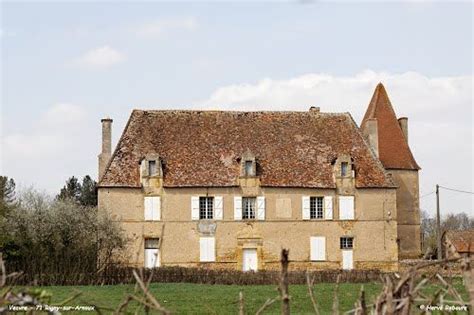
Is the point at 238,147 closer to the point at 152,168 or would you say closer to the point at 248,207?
the point at 248,207

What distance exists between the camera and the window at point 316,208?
147 ft

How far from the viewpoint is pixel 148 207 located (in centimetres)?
4384

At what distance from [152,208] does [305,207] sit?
824cm

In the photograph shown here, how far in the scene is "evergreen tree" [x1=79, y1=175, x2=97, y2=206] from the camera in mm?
78625

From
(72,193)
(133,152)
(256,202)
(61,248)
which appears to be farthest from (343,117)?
(72,193)

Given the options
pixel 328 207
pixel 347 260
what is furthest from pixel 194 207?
pixel 347 260

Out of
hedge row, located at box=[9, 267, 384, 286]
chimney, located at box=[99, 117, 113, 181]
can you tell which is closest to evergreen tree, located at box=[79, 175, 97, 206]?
chimney, located at box=[99, 117, 113, 181]

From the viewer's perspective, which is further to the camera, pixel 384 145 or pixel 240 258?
pixel 384 145

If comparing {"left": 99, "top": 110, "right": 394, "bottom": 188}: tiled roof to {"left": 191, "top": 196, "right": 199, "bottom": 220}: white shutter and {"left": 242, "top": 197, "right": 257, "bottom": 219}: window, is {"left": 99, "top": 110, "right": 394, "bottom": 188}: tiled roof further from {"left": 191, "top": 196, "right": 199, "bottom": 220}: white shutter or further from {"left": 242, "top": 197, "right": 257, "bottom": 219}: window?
{"left": 242, "top": 197, "right": 257, "bottom": 219}: window

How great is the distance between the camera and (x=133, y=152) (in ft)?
148

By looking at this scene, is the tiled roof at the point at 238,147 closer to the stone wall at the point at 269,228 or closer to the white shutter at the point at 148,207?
the stone wall at the point at 269,228

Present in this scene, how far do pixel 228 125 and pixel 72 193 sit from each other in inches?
1488

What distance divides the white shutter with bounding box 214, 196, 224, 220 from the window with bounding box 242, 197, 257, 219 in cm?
119

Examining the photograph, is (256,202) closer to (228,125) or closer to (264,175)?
(264,175)
